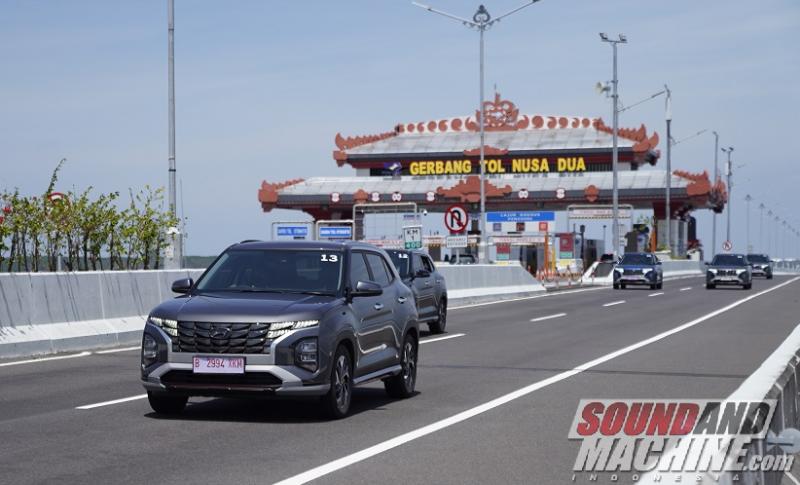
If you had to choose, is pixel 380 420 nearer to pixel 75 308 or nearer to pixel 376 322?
pixel 376 322

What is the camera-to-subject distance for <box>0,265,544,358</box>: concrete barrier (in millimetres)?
18125

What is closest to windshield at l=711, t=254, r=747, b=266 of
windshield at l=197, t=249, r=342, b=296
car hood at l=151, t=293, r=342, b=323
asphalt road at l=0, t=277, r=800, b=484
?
asphalt road at l=0, t=277, r=800, b=484

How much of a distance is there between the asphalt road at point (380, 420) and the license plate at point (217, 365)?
498 millimetres

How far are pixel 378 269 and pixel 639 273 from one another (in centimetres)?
4189

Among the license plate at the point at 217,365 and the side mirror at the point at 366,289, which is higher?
the side mirror at the point at 366,289

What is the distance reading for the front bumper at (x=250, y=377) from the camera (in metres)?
11.0

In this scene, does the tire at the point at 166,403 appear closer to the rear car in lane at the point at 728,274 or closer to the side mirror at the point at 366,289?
the side mirror at the point at 366,289

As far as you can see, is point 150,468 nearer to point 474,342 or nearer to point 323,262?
point 323,262

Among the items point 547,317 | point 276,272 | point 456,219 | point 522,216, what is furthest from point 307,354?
point 522,216

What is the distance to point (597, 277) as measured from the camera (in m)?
68.7

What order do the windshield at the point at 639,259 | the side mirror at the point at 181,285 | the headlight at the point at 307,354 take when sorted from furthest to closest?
1. the windshield at the point at 639,259
2. the side mirror at the point at 181,285
3. the headlight at the point at 307,354

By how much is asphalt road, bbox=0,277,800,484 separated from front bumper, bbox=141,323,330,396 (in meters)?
0.33

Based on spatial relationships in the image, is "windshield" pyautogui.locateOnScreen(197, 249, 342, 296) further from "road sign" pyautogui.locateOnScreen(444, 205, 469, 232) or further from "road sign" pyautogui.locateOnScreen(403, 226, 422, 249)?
"road sign" pyautogui.locateOnScreen(444, 205, 469, 232)

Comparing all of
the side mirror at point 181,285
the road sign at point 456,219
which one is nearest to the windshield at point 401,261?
the side mirror at point 181,285
